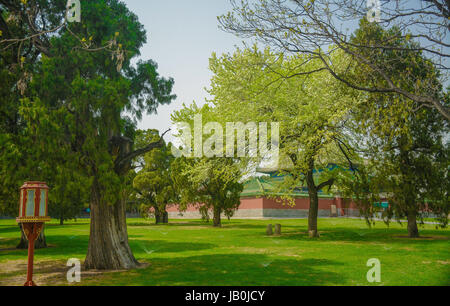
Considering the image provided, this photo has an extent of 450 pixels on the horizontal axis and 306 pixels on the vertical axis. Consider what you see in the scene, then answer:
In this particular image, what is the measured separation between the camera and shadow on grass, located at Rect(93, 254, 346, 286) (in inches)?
354

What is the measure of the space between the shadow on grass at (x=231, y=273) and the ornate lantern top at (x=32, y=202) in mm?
Result: 2346

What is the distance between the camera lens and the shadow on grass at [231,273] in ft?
29.5

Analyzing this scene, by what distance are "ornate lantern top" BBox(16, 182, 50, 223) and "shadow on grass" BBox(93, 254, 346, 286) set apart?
2346mm

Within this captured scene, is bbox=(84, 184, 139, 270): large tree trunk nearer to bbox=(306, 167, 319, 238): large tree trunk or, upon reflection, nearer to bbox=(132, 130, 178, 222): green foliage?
bbox=(306, 167, 319, 238): large tree trunk

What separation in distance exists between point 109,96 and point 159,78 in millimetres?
3516

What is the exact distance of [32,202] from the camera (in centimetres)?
775

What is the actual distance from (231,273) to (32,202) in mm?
5376

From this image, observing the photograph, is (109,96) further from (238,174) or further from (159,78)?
(238,174)

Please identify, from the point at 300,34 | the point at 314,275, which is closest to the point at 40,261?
the point at 314,275

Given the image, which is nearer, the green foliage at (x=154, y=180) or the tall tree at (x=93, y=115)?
the tall tree at (x=93, y=115)

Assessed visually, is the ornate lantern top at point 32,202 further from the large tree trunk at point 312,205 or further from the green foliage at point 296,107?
the large tree trunk at point 312,205

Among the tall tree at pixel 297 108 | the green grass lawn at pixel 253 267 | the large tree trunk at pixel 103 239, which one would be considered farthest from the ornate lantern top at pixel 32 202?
the tall tree at pixel 297 108

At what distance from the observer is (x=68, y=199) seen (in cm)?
922

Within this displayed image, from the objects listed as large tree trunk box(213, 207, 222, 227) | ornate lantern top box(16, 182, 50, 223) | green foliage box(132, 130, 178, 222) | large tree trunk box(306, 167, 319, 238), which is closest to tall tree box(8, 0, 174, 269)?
ornate lantern top box(16, 182, 50, 223)
